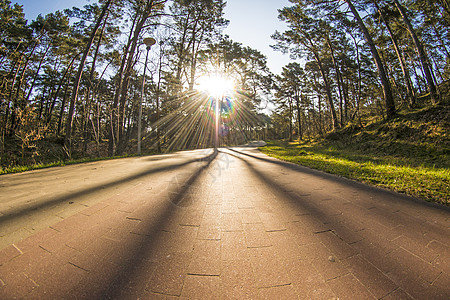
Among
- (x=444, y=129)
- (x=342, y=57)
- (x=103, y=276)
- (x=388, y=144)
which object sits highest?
(x=342, y=57)

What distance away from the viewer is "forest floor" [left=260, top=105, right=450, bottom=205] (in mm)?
3188

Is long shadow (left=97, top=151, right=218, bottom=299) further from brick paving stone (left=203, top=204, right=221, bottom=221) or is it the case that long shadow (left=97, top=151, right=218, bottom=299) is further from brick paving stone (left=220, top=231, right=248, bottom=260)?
brick paving stone (left=220, top=231, right=248, bottom=260)

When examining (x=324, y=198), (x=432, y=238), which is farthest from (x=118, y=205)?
(x=432, y=238)

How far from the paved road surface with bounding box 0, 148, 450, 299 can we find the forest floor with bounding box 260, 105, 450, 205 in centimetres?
105

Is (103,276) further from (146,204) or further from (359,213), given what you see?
(359,213)

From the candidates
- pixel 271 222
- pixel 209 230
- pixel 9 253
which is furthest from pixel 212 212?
pixel 9 253

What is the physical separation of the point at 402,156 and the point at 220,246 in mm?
9076

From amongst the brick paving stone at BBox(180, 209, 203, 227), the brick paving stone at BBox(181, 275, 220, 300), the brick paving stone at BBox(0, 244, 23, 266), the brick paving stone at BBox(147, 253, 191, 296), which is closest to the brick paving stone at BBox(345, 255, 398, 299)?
the brick paving stone at BBox(181, 275, 220, 300)

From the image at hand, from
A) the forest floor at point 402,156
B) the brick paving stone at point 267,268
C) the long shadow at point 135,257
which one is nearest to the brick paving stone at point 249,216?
the brick paving stone at point 267,268

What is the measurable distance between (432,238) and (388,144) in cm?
878

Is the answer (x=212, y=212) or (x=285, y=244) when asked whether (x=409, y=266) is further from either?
(x=212, y=212)

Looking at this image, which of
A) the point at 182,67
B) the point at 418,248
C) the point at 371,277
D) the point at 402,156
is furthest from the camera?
the point at 182,67

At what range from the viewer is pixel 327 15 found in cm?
1150

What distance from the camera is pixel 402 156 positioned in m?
6.58
